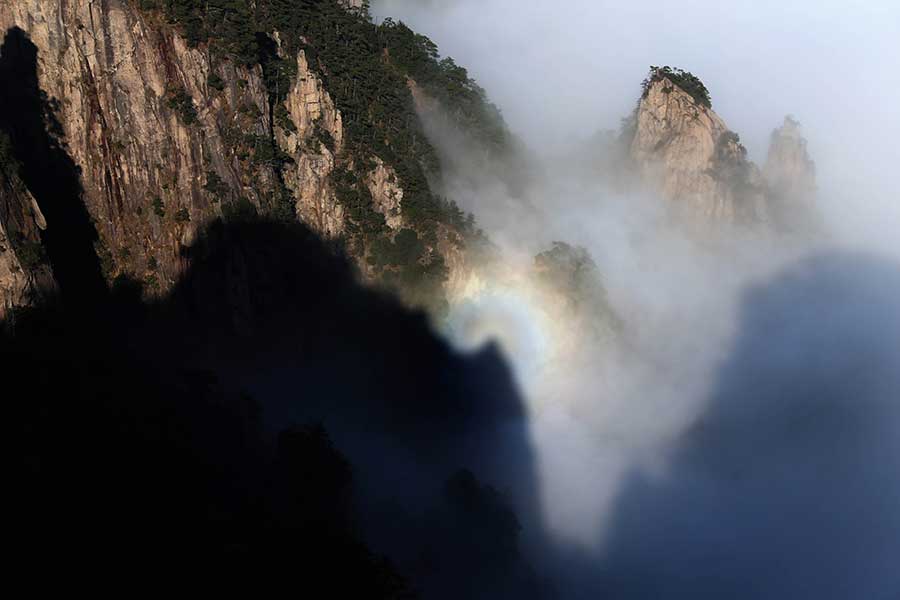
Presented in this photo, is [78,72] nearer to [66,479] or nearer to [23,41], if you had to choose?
[23,41]

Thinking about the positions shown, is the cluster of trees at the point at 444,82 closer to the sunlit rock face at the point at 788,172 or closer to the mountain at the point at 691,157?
the mountain at the point at 691,157

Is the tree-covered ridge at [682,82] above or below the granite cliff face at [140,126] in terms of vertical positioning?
above

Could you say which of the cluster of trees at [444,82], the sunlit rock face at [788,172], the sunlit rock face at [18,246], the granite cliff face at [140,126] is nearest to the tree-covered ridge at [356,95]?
the cluster of trees at [444,82]

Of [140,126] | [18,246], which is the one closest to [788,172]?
[140,126]

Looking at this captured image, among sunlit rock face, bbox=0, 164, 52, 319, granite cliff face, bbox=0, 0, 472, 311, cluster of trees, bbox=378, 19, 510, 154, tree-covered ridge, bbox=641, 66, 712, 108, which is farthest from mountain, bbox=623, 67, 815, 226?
sunlit rock face, bbox=0, 164, 52, 319

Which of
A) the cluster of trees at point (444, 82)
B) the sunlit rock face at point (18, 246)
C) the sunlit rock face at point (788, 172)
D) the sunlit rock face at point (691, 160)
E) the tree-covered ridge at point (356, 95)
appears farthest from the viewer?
the sunlit rock face at point (788, 172)

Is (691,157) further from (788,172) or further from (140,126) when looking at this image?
(140,126)

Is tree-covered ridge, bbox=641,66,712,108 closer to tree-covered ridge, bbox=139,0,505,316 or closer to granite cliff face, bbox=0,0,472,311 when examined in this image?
tree-covered ridge, bbox=139,0,505,316

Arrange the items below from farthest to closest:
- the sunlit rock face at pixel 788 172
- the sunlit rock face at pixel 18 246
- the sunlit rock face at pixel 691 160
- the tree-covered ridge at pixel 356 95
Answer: the sunlit rock face at pixel 788 172, the sunlit rock face at pixel 691 160, the tree-covered ridge at pixel 356 95, the sunlit rock face at pixel 18 246
